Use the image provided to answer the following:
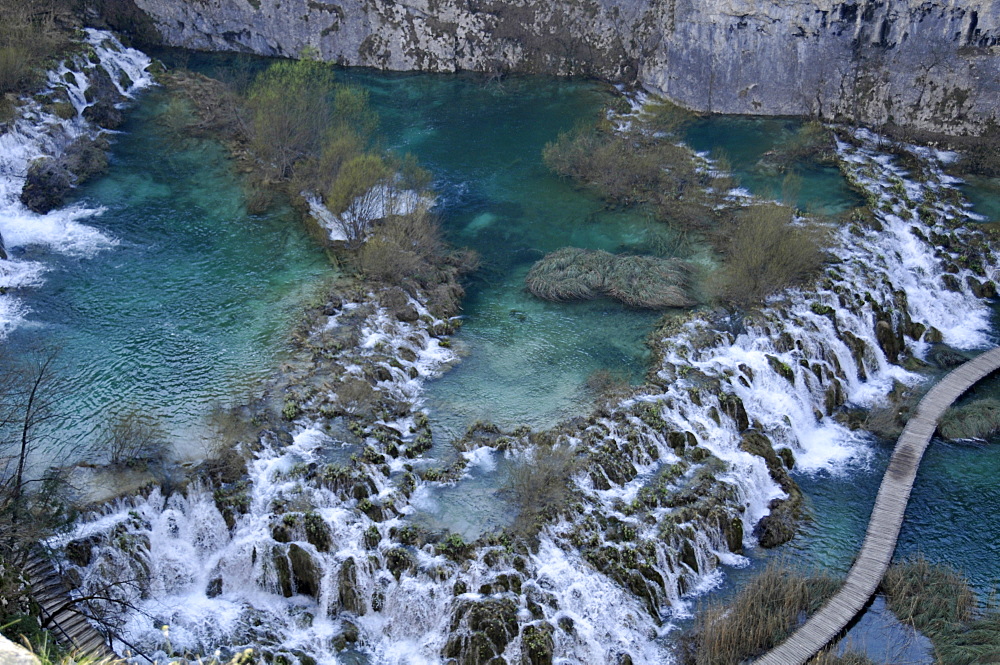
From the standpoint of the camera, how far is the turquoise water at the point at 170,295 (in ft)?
89.1

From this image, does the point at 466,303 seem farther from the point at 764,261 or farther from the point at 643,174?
the point at 643,174

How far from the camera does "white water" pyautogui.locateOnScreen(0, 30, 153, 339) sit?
31609 millimetres

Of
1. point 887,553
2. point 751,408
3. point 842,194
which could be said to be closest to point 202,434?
point 751,408

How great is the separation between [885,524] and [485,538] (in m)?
10.5

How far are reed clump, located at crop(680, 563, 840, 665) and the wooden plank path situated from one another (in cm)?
1267

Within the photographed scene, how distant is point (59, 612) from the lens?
1923 cm

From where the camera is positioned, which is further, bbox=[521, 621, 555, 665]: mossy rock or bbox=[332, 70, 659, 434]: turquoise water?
bbox=[332, 70, 659, 434]: turquoise water

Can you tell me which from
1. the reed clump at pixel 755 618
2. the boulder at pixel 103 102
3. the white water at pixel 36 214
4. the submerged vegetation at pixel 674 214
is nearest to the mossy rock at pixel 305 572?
the reed clump at pixel 755 618

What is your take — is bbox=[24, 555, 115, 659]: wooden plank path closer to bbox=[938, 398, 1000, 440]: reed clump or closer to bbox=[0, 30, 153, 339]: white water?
bbox=[0, 30, 153, 339]: white water

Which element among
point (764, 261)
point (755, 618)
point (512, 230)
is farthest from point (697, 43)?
point (755, 618)

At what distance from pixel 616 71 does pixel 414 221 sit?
2011cm

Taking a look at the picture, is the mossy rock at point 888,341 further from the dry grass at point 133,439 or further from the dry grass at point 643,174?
the dry grass at point 133,439

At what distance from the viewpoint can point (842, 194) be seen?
39438 millimetres

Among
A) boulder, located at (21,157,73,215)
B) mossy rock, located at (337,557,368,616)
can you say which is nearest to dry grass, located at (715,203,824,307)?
mossy rock, located at (337,557,368,616)
